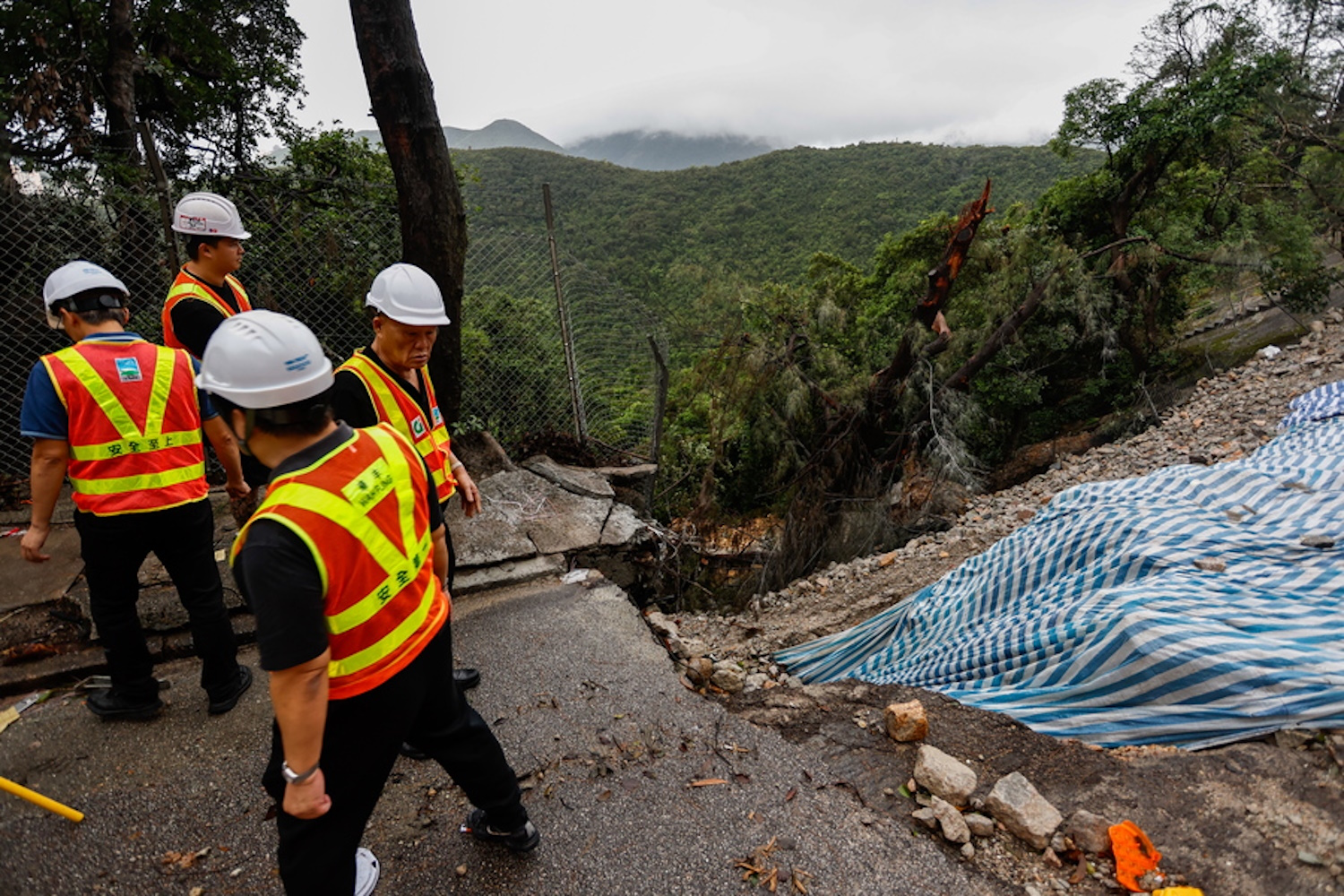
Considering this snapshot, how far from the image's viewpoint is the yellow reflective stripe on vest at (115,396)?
6.87 feet

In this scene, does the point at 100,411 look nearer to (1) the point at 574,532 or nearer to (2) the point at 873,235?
(1) the point at 574,532

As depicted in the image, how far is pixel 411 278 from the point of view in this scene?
2117 millimetres

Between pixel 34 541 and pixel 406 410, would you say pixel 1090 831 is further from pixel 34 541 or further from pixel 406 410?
pixel 34 541

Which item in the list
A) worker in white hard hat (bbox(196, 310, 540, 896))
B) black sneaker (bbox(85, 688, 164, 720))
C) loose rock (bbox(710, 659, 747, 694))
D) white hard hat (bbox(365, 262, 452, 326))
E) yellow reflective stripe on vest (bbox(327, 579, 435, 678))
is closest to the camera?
worker in white hard hat (bbox(196, 310, 540, 896))

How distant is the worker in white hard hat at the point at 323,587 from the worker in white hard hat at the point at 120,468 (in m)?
1.30

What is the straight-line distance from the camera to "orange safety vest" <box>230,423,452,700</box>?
120cm

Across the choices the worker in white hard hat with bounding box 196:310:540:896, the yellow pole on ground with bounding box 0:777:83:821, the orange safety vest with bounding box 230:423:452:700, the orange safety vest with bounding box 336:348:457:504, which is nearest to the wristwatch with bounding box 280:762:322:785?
the worker in white hard hat with bounding box 196:310:540:896

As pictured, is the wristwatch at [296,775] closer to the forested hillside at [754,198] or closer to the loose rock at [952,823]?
the loose rock at [952,823]

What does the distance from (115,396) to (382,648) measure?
160cm

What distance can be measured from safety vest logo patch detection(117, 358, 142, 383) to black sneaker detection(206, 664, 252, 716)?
46.1 inches

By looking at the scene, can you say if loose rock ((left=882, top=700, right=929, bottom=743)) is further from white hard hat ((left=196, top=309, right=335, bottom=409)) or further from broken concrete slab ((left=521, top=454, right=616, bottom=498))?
broken concrete slab ((left=521, top=454, right=616, bottom=498))

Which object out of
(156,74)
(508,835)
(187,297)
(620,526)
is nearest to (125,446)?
(187,297)

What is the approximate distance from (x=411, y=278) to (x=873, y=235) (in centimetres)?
2912

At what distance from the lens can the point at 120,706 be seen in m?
2.41
